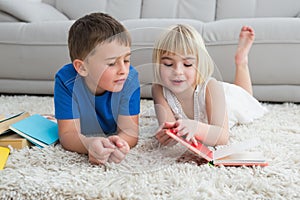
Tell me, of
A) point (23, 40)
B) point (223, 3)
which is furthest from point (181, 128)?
point (223, 3)

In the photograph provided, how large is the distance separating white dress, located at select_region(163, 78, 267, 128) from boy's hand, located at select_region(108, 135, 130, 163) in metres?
0.23

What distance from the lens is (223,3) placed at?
100 inches

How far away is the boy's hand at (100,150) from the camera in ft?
3.34

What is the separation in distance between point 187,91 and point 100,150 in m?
0.34

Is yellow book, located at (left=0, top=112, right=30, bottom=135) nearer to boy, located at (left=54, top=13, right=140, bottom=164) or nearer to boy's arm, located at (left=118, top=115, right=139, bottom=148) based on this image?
boy, located at (left=54, top=13, right=140, bottom=164)

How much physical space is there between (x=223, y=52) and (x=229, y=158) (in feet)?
2.89

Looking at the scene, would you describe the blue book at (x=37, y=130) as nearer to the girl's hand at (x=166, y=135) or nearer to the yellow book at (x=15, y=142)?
the yellow book at (x=15, y=142)

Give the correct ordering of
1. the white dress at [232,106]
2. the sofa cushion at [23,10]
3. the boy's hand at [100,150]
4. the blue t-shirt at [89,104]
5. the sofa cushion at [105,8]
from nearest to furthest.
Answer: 1. the boy's hand at [100,150]
2. the blue t-shirt at [89,104]
3. the white dress at [232,106]
4. the sofa cushion at [23,10]
5. the sofa cushion at [105,8]

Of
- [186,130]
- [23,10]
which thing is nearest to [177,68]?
[186,130]

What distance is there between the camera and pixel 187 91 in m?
1.21

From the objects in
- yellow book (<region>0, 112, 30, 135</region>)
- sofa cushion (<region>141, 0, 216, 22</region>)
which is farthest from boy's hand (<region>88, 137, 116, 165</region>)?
sofa cushion (<region>141, 0, 216, 22</region>)

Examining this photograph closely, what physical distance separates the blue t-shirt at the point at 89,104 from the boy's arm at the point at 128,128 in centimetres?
2

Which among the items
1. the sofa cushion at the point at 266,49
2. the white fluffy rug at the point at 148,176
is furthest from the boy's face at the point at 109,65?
the sofa cushion at the point at 266,49

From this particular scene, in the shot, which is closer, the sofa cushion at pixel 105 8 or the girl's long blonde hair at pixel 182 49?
the girl's long blonde hair at pixel 182 49
